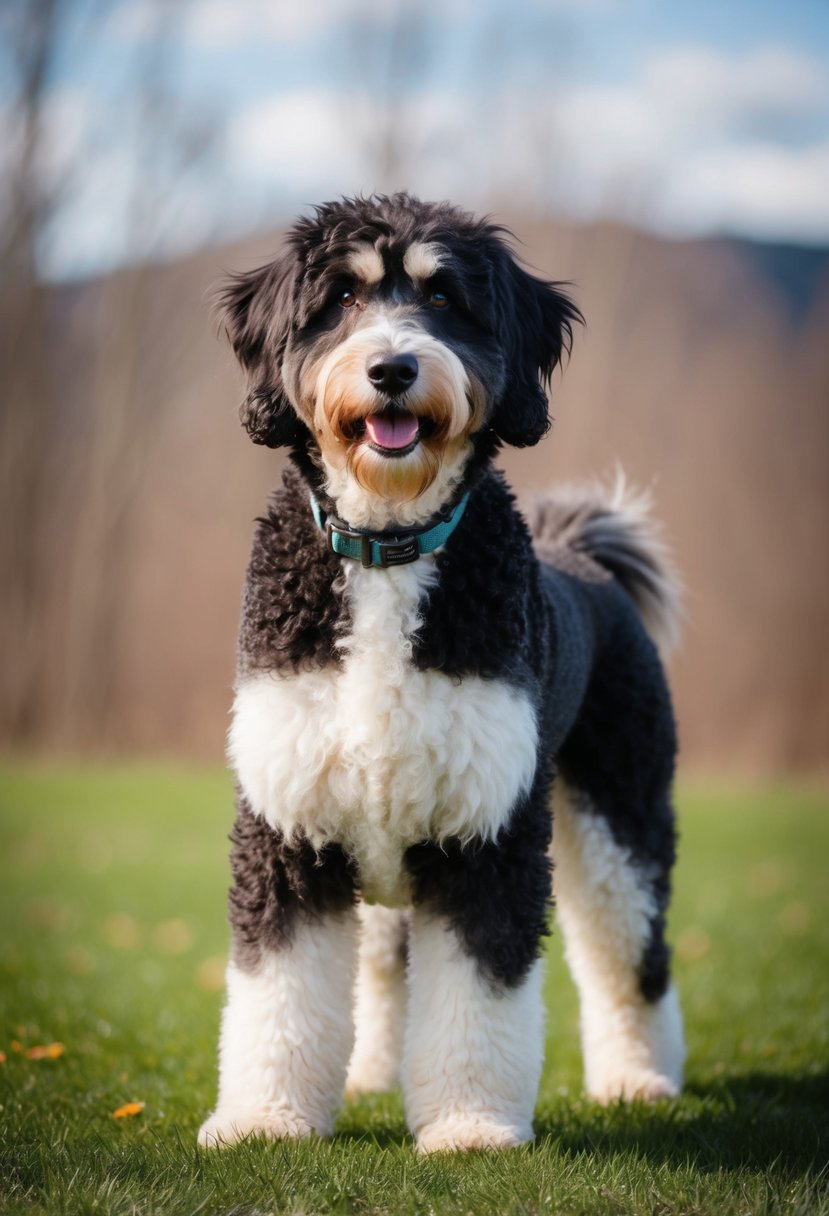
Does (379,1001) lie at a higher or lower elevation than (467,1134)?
lower

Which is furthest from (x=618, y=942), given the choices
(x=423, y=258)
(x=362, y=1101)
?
(x=423, y=258)

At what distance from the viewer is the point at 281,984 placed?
3.28 m

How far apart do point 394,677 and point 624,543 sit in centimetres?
199

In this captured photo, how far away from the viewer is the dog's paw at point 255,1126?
10.5 feet

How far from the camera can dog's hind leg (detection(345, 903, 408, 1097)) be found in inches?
166

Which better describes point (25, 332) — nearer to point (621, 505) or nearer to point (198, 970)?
point (198, 970)

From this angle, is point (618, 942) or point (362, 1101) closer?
point (362, 1101)

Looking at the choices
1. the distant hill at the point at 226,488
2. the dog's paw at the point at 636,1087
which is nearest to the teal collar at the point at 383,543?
the dog's paw at the point at 636,1087

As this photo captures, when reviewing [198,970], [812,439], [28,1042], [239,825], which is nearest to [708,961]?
[198,970]

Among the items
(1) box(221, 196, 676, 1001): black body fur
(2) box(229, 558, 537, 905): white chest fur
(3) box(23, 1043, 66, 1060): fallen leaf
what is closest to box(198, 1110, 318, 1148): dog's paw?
(1) box(221, 196, 676, 1001): black body fur

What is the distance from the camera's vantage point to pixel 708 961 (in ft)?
22.7

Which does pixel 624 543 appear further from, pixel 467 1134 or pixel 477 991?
pixel 467 1134

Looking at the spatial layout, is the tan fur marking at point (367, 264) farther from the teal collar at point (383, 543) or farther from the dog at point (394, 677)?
the teal collar at point (383, 543)

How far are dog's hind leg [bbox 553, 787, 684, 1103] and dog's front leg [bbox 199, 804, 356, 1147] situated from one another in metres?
1.17
